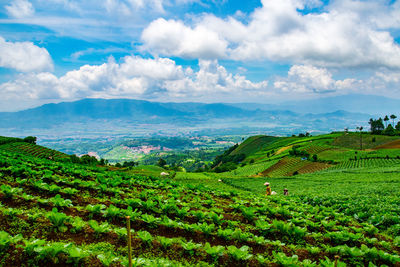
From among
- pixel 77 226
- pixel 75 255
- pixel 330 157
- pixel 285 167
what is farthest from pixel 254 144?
pixel 75 255

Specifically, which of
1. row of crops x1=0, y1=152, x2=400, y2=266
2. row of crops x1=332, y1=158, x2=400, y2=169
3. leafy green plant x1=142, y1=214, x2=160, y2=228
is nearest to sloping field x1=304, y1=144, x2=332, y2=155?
row of crops x1=332, y1=158, x2=400, y2=169

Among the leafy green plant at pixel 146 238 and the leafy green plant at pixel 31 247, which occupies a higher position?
the leafy green plant at pixel 31 247

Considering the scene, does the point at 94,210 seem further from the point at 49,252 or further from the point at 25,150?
the point at 25,150

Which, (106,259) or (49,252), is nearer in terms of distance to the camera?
(49,252)

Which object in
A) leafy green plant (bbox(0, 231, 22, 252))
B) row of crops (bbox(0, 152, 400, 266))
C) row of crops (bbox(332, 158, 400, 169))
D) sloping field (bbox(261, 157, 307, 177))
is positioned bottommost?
sloping field (bbox(261, 157, 307, 177))

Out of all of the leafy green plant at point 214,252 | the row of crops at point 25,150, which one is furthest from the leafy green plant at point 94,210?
the row of crops at point 25,150

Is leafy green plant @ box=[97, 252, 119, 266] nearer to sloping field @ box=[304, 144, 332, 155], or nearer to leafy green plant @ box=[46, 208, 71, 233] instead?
leafy green plant @ box=[46, 208, 71, 233]

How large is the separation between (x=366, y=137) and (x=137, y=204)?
433 ft

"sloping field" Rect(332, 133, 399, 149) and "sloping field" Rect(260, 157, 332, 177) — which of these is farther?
"sloping field" Rect(332, 133, 399, 149)

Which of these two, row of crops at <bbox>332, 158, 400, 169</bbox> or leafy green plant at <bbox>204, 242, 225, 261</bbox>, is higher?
leafy green plant at <bbox>204, 242, 225, 261</bbox>

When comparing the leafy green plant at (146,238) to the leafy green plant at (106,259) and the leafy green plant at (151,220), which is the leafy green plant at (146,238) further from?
the leafy green plant at (151,220)

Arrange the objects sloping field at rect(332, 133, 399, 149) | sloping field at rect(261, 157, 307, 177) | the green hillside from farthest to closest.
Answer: sloping field at rect(332, 133, 399, 149) < sloping field at rect(261, 157, 307, 177) < the green hillside

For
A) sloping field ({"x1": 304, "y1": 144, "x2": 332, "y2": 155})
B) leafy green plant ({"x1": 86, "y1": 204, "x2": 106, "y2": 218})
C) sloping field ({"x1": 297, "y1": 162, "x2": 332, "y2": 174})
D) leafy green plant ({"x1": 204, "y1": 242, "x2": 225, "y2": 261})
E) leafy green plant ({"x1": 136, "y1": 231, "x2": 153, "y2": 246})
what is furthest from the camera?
sloping field ({"x1": 304, "y1": 144, "x2": 332, "y2": 155})

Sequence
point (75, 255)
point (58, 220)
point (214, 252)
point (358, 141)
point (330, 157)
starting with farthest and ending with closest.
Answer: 1. point (358, 141)
2. point (330, 157)
3. point (58, 220)
4. point (214, 252)
5. point (75, 255)
